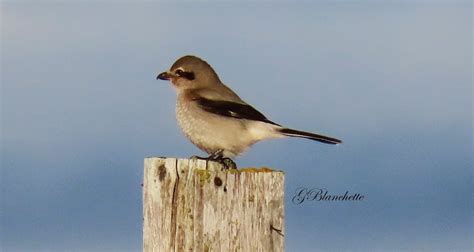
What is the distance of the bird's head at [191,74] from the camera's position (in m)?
6.92

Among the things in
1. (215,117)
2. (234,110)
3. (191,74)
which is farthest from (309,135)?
(191,74)

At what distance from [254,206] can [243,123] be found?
233cm

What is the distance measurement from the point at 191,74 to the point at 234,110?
717 millimetres

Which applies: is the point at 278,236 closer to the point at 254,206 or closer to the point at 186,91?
the point at 254,206

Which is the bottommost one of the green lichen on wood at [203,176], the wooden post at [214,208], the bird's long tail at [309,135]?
the wooden post at [214,208]

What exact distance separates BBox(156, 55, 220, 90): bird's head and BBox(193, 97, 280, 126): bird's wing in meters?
0.35

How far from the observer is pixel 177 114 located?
691cm

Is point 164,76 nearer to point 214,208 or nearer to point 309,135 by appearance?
point 309,135

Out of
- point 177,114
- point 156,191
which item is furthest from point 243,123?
point 156,191

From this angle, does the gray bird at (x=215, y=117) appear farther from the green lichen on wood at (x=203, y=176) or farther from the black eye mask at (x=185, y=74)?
the green lichen on wood at (x=203, y=176)

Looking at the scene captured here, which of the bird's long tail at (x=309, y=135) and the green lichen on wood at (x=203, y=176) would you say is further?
the bird's long tail at (x=309, y=135)

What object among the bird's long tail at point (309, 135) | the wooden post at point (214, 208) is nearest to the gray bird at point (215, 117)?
the bird's long tail at point (309, 135)

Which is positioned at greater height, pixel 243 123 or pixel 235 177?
pixel 243 123

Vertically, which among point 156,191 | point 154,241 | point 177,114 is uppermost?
point 177,114
